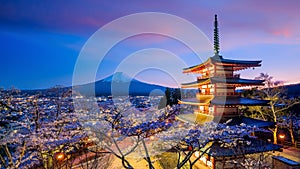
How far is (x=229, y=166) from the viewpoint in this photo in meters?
8.81

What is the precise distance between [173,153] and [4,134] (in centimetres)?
923

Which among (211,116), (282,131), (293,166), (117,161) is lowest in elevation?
(117,161)

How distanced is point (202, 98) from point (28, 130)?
9.59 meters

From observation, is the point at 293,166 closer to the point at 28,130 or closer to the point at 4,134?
the point at 28,130

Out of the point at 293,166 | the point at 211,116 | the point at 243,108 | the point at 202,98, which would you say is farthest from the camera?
the point at 243,108

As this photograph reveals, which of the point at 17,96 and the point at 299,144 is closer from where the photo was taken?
the point at 17,96

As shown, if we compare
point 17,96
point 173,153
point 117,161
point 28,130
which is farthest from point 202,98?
point 17,96

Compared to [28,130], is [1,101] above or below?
above

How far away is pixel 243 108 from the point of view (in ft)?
53.6

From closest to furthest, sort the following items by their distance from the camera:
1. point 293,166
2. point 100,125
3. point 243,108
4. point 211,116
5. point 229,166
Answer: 1. point 293,166
2. point 100,125
3. point 229,166
4. point 211,116
5. point 243,108

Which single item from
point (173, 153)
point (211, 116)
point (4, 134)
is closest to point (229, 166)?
point (211, 116)

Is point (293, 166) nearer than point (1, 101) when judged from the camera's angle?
Yes

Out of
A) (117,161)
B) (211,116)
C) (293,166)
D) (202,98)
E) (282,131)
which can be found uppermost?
(202,98)

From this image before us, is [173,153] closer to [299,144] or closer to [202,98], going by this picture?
[202,98]
